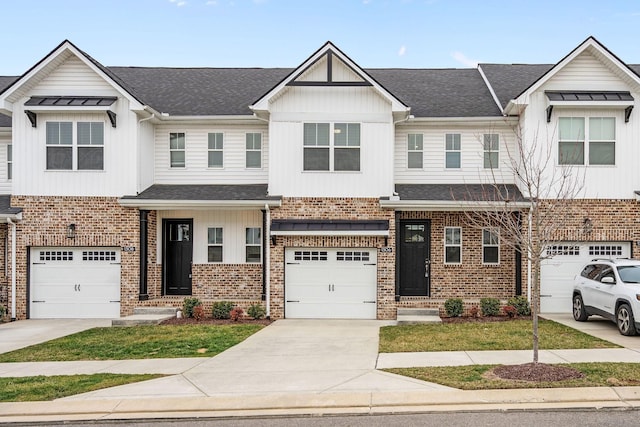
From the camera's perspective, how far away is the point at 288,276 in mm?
16625

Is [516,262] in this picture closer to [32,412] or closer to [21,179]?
[32,412]

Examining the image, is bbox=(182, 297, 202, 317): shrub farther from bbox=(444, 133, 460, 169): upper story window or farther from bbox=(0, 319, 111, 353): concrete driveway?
bbox=(444, 133, 460, 169): upper story window

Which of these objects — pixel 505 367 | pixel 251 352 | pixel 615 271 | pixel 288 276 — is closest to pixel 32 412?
pixel 251 352

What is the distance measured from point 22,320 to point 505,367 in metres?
14.1

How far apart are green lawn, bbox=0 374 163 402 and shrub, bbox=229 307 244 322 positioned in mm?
6180

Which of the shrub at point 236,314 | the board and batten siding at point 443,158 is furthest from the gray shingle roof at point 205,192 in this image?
the board and batten siding at point 443,158

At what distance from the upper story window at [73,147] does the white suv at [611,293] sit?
556 inches

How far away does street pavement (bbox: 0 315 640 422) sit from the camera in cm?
766

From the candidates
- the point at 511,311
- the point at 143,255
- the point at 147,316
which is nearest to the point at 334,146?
the point at 143,255

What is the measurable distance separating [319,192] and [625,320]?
856 centimetres

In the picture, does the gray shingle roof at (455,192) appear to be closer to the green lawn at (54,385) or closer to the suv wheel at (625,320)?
the suv wheel at (625,320)

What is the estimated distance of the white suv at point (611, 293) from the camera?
1223 centimetres

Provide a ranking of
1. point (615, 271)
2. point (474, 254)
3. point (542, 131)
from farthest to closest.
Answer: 1. point (474, 254)
2. point (542, 131)
3. point (615, 271)

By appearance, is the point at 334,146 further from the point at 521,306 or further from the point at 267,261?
the point at 521,306
